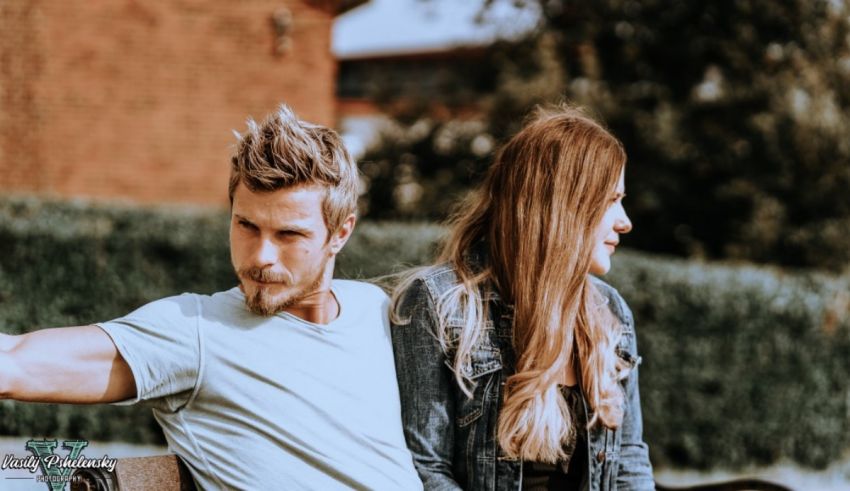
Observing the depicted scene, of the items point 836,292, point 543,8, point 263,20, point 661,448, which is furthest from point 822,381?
point 263,20

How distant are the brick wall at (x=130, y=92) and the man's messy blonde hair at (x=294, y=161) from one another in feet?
24.0

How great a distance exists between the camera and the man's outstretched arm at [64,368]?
79.7 inches

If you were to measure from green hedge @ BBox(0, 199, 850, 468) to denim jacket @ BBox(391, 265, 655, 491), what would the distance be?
3715mm

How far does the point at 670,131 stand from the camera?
9852mm

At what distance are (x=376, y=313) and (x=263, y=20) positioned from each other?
308 inches

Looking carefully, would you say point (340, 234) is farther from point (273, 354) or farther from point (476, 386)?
point (476, 386)

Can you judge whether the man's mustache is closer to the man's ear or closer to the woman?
the man's ear

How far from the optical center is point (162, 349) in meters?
2.29

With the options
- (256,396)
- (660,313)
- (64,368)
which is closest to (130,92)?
(660,313)

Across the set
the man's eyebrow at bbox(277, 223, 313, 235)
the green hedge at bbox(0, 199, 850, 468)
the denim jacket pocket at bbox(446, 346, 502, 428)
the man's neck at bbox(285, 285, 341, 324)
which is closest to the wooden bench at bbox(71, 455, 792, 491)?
the man's neck at bbox(285, 285, 341, 324)

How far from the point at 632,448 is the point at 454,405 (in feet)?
Result: 2.34

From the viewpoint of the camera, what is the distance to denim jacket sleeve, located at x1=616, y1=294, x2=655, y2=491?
3.09 meters

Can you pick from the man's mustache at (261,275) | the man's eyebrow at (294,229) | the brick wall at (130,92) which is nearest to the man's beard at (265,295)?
the man's mustache at (261,275)

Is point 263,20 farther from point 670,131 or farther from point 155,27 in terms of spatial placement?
point 670,131
